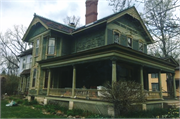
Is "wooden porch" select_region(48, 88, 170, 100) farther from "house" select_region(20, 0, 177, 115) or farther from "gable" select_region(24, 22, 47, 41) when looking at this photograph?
"gable" select_region(24, 22, 47, 41)

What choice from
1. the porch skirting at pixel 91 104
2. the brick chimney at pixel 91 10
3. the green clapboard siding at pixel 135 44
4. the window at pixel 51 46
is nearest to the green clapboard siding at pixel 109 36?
the green clapboard siding at pixel 135 44

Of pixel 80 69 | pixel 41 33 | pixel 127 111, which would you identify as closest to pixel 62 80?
pixel 80 69

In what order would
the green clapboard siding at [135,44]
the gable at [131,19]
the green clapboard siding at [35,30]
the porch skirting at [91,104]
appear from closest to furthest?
1. the porch skirting at [91,104]
2. the gable at [131,19]
3. the green clapboard siding at [135,44]
4. the green clapboard siding at [35,30]

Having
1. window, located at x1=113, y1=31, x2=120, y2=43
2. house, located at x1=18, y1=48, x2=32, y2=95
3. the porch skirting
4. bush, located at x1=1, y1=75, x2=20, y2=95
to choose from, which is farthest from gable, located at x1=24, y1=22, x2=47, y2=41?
bush, located at x1=1, y1=75, x2=20, y2=95

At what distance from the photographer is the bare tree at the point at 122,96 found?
27.7ft

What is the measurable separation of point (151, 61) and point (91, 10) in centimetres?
859

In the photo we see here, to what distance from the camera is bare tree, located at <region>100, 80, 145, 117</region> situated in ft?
27.7

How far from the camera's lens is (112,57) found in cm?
970

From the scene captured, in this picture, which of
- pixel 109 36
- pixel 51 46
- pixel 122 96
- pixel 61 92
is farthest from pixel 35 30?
pixel 122 96

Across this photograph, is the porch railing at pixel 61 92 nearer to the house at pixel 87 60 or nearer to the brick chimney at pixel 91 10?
the house at pixel 87 60

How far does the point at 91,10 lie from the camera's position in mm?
17469

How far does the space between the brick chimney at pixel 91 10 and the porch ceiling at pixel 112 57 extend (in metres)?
6.38

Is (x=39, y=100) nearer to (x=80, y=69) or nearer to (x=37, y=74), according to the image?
(x=37, y=74)

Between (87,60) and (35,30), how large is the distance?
10.3 m
